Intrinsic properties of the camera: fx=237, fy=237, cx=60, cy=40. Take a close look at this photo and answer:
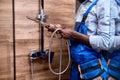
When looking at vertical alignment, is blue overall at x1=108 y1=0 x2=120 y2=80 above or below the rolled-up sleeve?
below

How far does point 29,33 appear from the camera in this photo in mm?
1743

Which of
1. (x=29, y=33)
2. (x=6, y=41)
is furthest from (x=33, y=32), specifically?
(x=6, y=41)

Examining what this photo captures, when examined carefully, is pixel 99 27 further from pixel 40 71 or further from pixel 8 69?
pixel 8 69

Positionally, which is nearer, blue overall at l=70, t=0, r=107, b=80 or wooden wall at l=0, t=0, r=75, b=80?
blue overall at l=70, t=0, r=107, b=80

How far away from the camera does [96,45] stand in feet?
5.02

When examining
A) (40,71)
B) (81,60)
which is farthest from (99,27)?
(40,71)

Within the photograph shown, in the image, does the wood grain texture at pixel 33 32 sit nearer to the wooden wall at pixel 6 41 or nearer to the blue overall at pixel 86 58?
the wooden wall at pixel 6 41

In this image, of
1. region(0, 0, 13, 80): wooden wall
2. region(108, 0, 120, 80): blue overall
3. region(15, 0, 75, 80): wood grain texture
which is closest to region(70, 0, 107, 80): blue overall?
region(108, 0, 120, 80): blue overall

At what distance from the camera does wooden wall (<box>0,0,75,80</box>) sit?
1.67 m

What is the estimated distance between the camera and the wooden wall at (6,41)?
1626 millimetres

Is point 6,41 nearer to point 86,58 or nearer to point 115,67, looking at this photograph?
point 86,58

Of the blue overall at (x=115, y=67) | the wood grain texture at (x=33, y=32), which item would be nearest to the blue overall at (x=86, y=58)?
the blue overall at (x=115, y=67)

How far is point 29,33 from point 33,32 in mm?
32

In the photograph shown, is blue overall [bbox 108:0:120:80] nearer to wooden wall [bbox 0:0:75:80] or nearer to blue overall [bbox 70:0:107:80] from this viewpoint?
blue overall [bbox 70:0:107:80]
